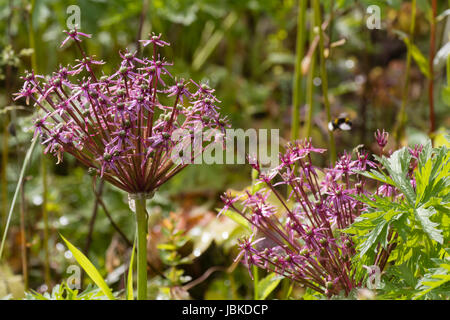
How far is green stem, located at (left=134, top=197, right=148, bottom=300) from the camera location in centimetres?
103

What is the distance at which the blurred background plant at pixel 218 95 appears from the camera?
5.53 feet

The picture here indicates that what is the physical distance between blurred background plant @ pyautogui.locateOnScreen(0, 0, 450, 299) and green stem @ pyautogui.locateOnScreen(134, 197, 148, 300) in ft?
1.44

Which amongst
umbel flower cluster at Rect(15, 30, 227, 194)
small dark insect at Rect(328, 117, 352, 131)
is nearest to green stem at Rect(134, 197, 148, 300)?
umbel flower cluster at Rect(15, 30, 227, 194)

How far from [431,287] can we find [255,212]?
0.34 meters

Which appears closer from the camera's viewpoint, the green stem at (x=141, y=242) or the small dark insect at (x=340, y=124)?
the green stem at (x=141, y=242)

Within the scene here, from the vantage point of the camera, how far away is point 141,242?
1.04 metres

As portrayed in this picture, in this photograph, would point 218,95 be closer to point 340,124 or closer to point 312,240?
point 340,124

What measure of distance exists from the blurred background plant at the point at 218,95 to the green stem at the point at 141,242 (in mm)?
437

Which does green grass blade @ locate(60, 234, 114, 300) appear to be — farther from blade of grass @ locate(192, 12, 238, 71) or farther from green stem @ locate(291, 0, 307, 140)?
blade of grass @ locate(192, 12, 238, 71)

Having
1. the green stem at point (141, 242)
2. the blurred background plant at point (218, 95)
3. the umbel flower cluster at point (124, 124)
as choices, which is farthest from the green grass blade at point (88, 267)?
the blurred background plant at point (218, 95)

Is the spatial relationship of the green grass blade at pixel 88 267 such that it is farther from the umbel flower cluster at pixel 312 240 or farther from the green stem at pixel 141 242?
the umbel flower cluster at pixel 312 240

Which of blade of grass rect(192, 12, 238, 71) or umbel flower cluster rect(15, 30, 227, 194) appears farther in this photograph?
blade of grass rect(192, 12, 238, 71)

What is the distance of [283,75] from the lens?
3221 millimetres

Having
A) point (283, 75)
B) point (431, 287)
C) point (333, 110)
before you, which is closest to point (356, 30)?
point (283, 75)
